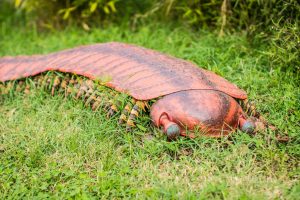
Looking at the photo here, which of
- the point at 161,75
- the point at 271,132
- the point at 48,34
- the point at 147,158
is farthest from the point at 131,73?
the point at 48,34

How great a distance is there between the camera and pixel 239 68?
4473 millimetres

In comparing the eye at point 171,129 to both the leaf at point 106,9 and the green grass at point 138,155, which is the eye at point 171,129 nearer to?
the green grass at point 138,155

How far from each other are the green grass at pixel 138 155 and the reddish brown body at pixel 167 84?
0.14m

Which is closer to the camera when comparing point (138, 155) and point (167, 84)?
point (138, 155)

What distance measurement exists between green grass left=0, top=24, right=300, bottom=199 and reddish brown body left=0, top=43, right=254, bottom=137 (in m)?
0.14

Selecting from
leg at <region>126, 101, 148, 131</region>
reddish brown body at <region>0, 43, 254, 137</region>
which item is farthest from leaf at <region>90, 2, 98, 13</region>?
leg at <region>126, 101, 148, 131</region>

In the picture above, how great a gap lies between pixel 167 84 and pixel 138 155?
55cm

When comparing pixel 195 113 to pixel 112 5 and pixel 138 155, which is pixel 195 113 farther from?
pixel 112 5

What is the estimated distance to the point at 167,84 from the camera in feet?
11.6

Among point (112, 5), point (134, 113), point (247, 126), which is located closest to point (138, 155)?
point (134, 113)

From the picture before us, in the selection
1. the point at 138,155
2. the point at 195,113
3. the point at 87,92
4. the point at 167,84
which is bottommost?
the point at 138,155

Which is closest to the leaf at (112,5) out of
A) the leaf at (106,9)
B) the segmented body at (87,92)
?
the leaf at (106,9)

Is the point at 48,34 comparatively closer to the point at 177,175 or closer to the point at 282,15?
the point at 282,15

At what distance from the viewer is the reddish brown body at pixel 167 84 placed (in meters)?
3.38
